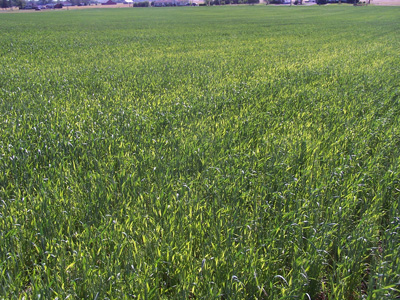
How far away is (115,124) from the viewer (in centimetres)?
561

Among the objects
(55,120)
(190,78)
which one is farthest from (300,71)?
(55,120)

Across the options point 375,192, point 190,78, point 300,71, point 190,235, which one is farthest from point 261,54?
point 190,235

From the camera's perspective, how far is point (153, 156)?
4398 mm

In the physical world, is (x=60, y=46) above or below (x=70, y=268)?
above

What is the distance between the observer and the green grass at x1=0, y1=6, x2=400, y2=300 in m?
2.45

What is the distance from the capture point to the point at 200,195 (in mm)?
3498

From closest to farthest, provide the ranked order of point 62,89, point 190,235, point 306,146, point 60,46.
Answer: point 190,235 < point 306,146 < point 62,89 < point 60,46

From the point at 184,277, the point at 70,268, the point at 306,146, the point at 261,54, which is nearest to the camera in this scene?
the point at 184,277

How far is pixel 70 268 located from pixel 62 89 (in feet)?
23.3

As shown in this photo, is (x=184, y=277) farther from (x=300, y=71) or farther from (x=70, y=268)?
(x=300, y=71)

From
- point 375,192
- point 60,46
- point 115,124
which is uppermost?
point 60,46

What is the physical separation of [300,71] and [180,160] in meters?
8.06

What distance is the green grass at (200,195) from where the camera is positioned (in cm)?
245

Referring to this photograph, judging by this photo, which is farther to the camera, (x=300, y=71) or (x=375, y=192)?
(x=300, y=71)
